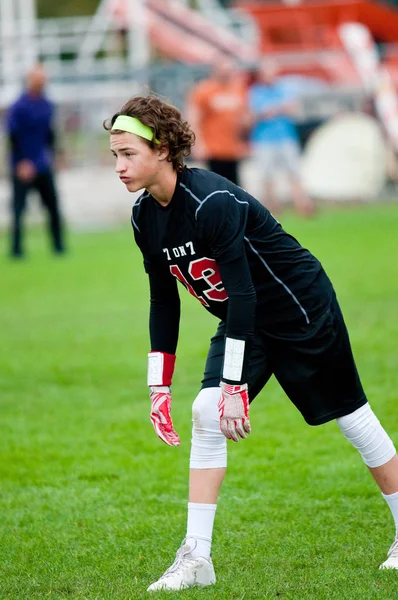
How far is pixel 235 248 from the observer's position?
3912 mm

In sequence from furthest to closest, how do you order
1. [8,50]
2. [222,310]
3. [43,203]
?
[8,50], [43,203], [222,310]

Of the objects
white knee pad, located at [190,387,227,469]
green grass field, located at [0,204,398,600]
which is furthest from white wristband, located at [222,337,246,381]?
green grass field, located at [0,204,398,600]

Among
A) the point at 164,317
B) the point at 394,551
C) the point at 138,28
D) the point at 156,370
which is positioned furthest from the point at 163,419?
the point at 138,28

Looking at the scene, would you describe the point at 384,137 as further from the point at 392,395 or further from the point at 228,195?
A: the point at 228,195

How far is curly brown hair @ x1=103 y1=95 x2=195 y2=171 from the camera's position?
13.2 ft

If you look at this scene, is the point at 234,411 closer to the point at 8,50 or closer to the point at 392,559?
the point at 392,559

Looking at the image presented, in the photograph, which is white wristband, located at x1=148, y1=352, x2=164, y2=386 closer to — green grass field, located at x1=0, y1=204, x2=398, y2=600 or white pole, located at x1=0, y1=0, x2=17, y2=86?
green grass field, located at x1=0, y1=204, x2=398, y2=600

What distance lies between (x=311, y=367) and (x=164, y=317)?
64 centimetres

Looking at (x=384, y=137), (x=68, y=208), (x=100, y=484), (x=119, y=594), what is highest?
(x=119, y=594)

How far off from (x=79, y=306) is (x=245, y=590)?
7.90 meters

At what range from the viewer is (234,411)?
3.97 meters

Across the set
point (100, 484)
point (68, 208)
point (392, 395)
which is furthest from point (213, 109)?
point (100, 484)

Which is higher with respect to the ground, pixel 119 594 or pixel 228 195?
pixel 228 195

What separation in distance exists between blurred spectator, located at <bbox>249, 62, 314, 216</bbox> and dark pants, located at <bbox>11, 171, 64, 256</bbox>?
431 centimetres
